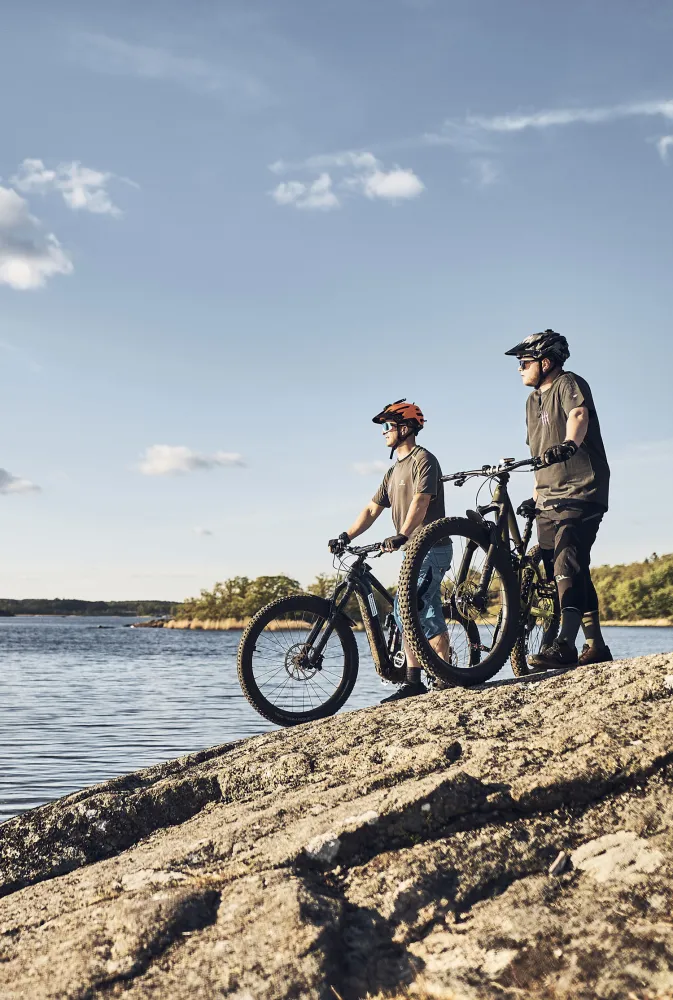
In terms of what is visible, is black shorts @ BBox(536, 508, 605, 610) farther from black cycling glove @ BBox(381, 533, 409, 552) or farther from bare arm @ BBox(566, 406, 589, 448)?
black cycling glove @ BBox(381, 533, 409, 552)

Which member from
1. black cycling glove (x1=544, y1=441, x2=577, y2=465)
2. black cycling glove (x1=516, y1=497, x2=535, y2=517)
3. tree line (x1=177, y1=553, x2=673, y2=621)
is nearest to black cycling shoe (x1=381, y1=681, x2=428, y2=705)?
black cycling glove (x1=516, y1=497, x2=535, y2=517)

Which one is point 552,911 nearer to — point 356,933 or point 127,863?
point 356,933

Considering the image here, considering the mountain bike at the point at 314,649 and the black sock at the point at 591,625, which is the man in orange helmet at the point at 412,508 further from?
the black sock at the point at 591,625

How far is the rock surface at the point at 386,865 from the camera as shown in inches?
114

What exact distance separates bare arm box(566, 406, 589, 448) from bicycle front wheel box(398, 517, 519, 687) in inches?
35.5

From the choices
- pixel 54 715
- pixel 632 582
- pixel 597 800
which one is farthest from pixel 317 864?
pixel 632 582

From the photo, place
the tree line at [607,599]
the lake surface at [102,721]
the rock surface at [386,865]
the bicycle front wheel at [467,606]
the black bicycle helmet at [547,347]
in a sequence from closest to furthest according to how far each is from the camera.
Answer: the rock surface at [386,865] < the bicycle front wheel at [467,606] < the black bicycle helmet at [547,347] < the lake surface at [102,721] < the tree line at [607,599]

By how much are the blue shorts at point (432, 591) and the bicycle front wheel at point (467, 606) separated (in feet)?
0.27

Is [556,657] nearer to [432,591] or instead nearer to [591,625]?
[591,625]

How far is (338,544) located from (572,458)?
1.93 m

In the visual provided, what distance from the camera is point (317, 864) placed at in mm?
3469

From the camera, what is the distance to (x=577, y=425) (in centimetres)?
589

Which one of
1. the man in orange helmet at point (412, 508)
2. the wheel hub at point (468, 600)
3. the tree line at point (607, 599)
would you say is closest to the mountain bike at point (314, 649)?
the man in orange helmet at point (412, 508)

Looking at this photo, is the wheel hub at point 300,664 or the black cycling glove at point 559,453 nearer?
the black cycling glove at point 559,453
